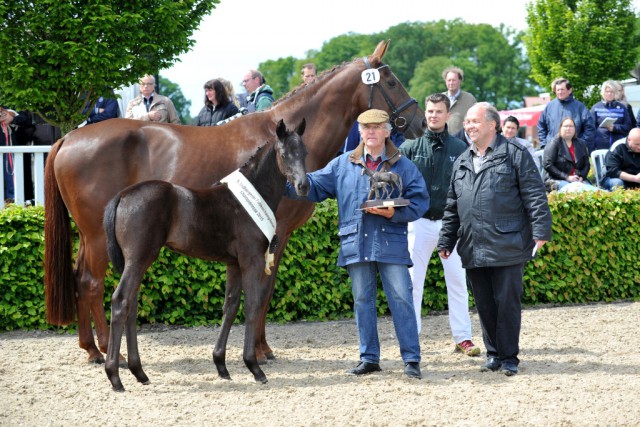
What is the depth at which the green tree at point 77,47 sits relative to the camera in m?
8.72

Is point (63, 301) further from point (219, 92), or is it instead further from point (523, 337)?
point (523, 337)

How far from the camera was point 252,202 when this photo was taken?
5.75 m

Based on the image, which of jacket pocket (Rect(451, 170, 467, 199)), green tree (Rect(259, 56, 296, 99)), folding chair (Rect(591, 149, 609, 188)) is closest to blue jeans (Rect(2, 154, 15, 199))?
jacket pocket (Rect(451, 170, 467, 199))

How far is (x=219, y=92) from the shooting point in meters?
8.95

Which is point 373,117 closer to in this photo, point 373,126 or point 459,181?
point 373,126

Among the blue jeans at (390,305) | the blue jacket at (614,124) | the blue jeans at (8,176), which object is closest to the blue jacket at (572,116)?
the blue jacket at (614,124)

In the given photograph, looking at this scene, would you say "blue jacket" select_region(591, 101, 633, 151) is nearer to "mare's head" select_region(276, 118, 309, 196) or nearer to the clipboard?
the clipboard

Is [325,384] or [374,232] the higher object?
[374,232]

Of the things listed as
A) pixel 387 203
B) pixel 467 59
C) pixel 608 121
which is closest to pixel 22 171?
pixel 387 203

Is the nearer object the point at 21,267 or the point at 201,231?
the point at 201,231

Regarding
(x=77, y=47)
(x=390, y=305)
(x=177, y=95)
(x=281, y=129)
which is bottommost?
(x=390, y=305)

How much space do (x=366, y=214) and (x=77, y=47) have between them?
4.59 meters

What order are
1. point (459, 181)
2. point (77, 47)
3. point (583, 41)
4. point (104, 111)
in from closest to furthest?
point (459, 181)
point (77, 47)
point (104, 111)
point (583, 41)

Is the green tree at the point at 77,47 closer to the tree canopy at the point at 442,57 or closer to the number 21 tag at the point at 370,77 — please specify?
the number 21 tag at the point at 370,77
